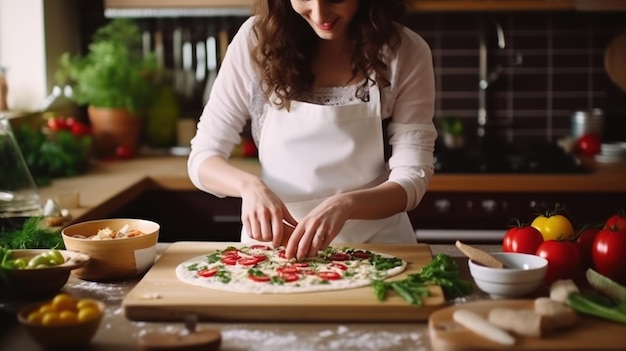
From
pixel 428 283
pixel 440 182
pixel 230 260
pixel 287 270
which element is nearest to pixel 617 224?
pixel 428 283

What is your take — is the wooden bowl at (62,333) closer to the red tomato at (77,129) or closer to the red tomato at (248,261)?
the red tomato at (248,261)

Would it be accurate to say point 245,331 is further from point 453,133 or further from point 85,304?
point 453,133

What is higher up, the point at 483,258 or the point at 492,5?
the point at 492,5

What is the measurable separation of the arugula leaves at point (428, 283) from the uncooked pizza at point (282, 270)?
56 mm

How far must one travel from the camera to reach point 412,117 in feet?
6.53

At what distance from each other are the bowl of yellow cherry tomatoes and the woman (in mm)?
627

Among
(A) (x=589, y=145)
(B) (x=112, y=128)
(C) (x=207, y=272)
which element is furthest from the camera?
(B) (x=112, y=128)

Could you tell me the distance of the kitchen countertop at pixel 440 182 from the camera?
9.20 feet

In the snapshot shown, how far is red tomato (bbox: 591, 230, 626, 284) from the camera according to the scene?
161 centimetres

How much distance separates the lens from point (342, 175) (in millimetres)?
2051

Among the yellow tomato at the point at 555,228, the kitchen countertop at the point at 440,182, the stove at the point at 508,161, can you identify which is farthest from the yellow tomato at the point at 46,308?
the stove at the point at 508,161

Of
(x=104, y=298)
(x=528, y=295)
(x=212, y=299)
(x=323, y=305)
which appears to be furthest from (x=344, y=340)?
(x=104, y=298)

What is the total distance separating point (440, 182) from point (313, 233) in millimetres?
1368

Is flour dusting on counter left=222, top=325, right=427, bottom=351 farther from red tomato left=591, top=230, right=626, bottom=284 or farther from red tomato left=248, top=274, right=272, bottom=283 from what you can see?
red tomato left=591, top=230, right=626, bottom=284
